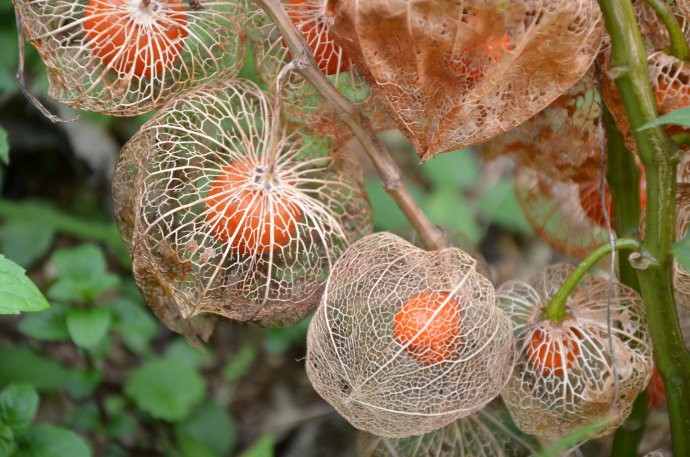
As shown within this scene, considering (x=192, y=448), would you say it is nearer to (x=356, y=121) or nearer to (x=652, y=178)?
(x=356, y=121)

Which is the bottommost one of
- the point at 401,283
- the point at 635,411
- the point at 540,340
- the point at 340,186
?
the point at 635,411

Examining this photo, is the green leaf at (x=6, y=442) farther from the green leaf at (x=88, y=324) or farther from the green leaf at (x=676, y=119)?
the green leaf at (x=676, y=119)

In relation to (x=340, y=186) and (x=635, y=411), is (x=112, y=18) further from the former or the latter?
(x=635, y=411)

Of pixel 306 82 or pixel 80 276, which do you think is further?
pixel 80 276

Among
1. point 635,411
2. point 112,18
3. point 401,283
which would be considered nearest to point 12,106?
point 112,18

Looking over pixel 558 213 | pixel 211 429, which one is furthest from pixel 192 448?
pixel 558 213

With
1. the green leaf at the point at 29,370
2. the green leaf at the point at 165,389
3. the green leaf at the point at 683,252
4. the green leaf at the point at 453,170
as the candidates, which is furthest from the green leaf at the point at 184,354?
the green leaf at the point at 683,252

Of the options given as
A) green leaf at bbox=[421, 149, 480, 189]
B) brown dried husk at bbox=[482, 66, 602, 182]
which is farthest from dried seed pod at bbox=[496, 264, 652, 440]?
green leaf at bbox=[421, 149, 480, 189]
